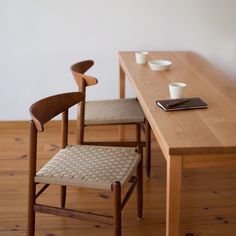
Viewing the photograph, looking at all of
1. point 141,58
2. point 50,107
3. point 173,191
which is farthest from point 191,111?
point 141,58

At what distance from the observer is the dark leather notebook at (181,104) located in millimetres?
1806

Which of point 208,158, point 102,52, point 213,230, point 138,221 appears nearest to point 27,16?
point 102,52

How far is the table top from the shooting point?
4.79 ft

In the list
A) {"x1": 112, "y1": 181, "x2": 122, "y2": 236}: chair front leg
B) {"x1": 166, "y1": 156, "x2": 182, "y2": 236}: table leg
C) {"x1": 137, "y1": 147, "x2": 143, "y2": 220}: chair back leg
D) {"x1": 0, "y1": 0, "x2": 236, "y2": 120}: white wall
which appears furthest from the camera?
{"x1": 0, "y1": 0, "x2": 236, "y2": 120}: white wall

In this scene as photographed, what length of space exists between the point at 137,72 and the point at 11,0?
1303 millimetres

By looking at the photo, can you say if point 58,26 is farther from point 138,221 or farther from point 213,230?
point 213,230

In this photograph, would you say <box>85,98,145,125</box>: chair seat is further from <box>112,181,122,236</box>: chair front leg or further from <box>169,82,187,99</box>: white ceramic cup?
<box>112,181,122,236</box>: chair front leg

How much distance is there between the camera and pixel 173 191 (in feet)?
4.82

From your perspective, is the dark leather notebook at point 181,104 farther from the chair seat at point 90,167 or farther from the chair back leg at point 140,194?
the chair back leg at point 140,194

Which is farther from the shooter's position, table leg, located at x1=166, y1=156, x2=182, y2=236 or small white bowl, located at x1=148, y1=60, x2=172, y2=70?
small white bowl, located at x1=148, y1=60, x2=172, y2=70

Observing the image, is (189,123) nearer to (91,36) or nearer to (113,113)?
(113,113)

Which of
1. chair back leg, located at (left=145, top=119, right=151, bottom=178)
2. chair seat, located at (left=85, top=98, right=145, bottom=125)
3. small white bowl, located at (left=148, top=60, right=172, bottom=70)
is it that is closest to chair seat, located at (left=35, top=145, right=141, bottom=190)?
chair seat, located at (left=85, top=98, right=145, bottom=125)

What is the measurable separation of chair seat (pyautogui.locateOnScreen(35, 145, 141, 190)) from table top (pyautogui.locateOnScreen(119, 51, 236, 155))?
0.25 meters

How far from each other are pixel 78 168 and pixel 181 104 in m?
0.50
